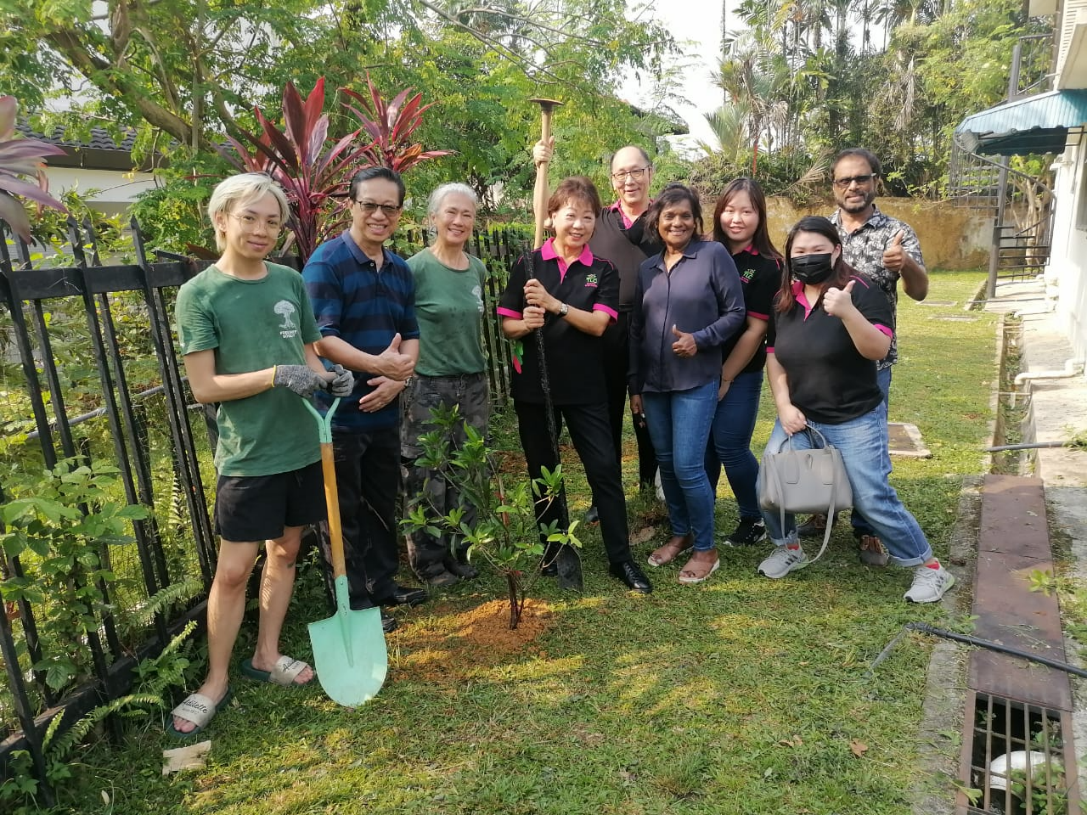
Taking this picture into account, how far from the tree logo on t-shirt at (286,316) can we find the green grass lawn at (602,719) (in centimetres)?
137

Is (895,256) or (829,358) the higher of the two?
(895,256)

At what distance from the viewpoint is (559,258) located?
140 inches

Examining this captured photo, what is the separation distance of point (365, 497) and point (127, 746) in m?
1.27

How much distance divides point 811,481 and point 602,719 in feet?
4.81

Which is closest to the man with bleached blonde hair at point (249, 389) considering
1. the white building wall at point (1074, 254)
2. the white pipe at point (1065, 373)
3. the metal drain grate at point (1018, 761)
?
the metal drain grate at point (1018, 761)

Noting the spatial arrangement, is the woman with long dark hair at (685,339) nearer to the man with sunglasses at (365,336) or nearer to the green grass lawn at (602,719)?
the green grass lawn at (602,719)

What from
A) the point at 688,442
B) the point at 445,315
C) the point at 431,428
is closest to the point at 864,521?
the point at 688,442

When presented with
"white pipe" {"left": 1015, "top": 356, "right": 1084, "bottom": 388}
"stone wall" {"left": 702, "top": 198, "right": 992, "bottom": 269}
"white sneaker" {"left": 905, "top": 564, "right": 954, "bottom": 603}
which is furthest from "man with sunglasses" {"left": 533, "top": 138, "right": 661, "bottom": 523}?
"stone wall" {"left": 702, "top": 198, "right": 992, "bottom": 269}

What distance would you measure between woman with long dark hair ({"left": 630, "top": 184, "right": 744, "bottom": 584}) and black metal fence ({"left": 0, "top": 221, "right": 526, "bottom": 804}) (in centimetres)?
201

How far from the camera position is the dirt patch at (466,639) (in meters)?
3.08

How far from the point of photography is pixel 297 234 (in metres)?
3.64

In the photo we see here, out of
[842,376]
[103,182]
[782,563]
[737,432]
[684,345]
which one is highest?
[103,182]

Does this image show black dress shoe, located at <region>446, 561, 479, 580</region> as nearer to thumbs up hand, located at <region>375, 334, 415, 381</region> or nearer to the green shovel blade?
the green shovel blade

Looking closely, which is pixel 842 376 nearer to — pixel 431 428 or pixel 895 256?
pixel 895 256
